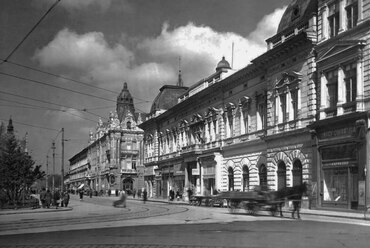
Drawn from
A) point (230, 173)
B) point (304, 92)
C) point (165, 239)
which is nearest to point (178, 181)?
point (230, 173)

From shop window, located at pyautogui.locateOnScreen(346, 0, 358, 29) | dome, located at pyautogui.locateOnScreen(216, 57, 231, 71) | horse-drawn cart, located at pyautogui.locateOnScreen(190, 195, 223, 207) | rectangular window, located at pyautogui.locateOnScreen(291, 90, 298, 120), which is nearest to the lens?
shop window, located at pyautogui.locateOnScreen(346, 0, 358, 29)

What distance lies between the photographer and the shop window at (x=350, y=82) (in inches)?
1212

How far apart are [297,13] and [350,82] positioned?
408 inches

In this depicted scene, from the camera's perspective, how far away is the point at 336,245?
44.3 ft

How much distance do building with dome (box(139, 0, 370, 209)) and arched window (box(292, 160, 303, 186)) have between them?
69mm

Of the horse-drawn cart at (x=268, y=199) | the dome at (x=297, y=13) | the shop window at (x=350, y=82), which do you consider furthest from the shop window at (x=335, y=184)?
the dome at (x=297, y=13)

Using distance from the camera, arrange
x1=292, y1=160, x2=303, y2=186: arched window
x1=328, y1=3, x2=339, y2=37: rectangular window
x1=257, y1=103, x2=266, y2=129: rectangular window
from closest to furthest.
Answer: x1=328, y1=3, x2=339, y2=37: rectangular window → x1=292, y1=160, x2=303, y2=186: arched window → x1=257, y1=103, x2=266, y2=129: rectangular window

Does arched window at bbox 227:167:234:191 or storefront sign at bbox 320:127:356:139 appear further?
arched window at bbox 227:167:234:191

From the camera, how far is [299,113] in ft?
118

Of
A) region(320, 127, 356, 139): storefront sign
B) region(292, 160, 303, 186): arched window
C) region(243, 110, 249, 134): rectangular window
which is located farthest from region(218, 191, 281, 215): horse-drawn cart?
region(243, 110, 249, 134): rectangular window

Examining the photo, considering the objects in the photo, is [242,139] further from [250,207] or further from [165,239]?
[165,239]

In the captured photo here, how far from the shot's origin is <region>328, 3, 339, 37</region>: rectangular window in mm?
32844

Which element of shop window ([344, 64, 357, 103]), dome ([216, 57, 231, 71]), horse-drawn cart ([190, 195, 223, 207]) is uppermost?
dome ([216, 57, 231, 71])

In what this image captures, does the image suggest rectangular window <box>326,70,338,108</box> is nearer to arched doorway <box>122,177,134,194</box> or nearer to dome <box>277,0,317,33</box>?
dome <box>277,0,317,33</box>
